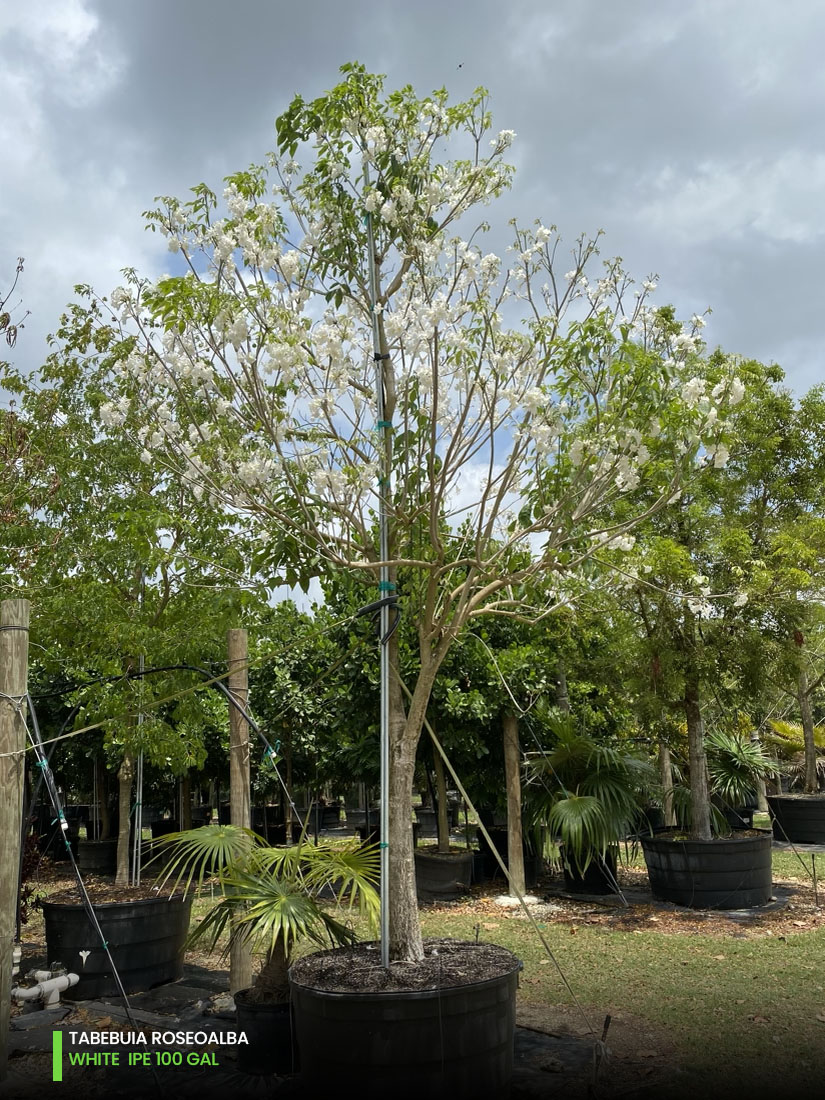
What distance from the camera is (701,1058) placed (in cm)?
442

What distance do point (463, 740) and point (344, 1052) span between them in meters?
5.70

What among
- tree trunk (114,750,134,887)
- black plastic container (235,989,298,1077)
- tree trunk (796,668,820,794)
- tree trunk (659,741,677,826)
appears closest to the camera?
black plastic container (235,989,298,1077)

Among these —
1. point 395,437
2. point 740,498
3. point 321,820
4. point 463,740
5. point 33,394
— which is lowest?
point 321,820

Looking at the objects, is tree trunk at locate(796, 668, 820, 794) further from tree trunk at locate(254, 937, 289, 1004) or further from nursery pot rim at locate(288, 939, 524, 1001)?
nursery pot rim at locate(288, 939, 524, 1001)

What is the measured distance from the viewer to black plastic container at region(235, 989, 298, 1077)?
4.41 m

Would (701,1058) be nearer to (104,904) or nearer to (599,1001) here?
(599,1001)

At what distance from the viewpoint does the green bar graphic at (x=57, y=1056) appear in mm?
4492

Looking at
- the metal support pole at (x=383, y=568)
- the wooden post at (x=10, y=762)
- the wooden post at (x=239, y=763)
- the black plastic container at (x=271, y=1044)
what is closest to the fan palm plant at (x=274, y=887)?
the black plastic container at (x=271, y=1044)

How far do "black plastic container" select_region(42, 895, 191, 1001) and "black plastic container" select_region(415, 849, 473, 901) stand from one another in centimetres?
356

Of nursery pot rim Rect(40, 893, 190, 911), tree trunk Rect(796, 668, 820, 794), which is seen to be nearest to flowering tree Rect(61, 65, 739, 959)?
nursery pot rim Rect(40, 893, 190, 911)

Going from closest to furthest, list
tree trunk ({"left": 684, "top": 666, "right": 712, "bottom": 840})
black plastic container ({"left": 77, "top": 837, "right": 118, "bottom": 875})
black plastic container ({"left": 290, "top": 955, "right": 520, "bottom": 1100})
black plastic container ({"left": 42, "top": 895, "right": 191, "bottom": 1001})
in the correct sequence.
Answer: black plastic container ({"left": 290, "top": 955, "right": 520, "bottom": 1100}), black plastic container ({"left": 42, "top": 895, "right": 191, "bottom": 1001}), tree trunk ({"left": 684, "top": 666, "right": 712, "bottom": 840}), black plastic container ({"left": 77, "top": 837, "right": 118, "bottom": 875})

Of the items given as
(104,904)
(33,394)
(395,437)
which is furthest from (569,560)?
(33,394)

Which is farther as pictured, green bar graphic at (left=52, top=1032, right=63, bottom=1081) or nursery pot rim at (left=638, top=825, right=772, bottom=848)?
nursery pot rim at (left=638, top=825, right=772, bottom=848)

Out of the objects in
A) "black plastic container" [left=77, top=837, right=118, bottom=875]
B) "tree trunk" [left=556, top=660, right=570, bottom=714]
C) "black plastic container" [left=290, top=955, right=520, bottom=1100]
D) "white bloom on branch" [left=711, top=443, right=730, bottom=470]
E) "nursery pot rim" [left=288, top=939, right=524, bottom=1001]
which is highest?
"white bloom on branch" [left=711, top=443, right=730, bottom=470]
